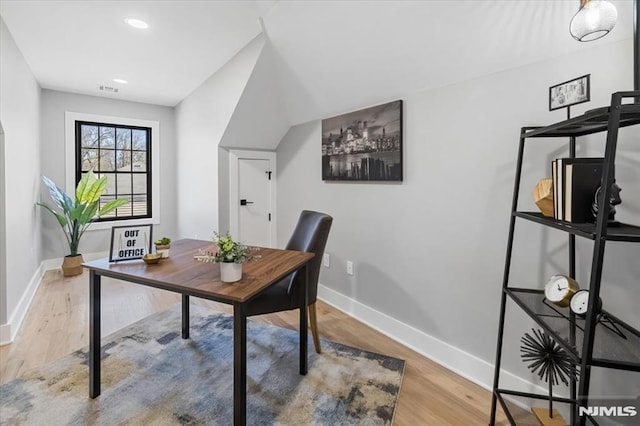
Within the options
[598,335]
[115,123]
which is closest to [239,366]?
[598,335]

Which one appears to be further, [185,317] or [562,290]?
[185,317]

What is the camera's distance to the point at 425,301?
237cm

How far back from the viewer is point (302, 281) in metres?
2.03

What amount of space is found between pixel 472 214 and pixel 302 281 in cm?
115

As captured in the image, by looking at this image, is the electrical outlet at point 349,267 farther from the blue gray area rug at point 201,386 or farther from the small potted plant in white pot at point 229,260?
the small potted plant in white pot at point 229,260

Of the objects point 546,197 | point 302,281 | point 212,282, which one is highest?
point 546,197

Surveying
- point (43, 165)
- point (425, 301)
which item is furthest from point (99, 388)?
point (43, 165)

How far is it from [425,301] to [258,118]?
251 centimetres

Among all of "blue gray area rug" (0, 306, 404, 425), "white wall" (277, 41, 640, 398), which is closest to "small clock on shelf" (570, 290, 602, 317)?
"white wall" (277, 41, 640, 398)

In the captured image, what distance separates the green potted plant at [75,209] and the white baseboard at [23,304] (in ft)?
1.01

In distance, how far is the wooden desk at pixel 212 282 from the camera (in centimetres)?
138

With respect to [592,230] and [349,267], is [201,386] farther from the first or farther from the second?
[592,230]

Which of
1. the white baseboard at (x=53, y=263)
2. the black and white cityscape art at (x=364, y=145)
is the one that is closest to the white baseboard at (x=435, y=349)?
the black and white cityscape art at (x=364, y=145)

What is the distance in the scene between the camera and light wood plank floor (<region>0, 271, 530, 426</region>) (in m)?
1.79
